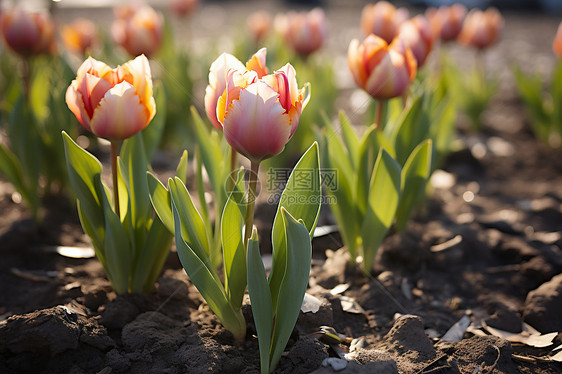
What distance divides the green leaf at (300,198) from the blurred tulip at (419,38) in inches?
44.6

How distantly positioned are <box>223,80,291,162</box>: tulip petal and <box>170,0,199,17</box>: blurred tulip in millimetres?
Result: 3716

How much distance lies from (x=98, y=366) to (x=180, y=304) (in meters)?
0.35

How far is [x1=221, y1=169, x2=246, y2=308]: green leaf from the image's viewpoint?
1.38 meters

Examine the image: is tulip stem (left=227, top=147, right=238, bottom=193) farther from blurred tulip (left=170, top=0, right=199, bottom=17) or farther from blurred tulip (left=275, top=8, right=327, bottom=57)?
blurred tulip (left=170, top=0, right=199, bottom=17)

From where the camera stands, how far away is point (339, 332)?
5.36 ft

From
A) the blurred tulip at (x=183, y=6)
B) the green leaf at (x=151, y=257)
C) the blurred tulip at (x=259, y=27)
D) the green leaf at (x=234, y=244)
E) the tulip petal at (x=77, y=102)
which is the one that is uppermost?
the blurred tulip at (x=183, y=6)

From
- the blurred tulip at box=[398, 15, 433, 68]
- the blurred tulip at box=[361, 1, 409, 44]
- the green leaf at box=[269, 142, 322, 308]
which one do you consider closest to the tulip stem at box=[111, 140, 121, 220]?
the green leaf at box=[269, 142, 322, 308]

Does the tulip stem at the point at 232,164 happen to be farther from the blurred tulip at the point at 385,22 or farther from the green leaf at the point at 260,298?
the blurred tulip at the point at 385,22

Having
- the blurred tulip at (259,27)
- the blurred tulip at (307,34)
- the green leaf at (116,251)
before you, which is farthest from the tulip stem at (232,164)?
the blurred tulip at (259,27)

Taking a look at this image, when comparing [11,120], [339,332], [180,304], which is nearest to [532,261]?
[339,332]

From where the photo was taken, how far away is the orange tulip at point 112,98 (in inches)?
54.6

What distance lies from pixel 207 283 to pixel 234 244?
0.12 m

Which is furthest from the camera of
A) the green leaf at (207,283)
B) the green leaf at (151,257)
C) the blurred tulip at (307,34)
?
the blurred tulip at (307,34)

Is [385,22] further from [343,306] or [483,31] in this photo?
[343,306]
